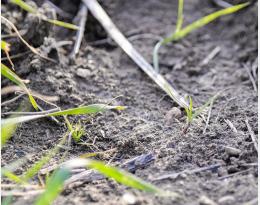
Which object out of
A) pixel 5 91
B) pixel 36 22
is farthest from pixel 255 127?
pixel 36 22

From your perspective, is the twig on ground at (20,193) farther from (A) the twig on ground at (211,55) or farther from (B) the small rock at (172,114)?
(A) the twig on ground at (211,55)

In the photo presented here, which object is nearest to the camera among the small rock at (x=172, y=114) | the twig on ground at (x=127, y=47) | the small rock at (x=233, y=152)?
the small rock at (x=233, y=152)

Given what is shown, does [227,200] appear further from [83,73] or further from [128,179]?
[83,73]

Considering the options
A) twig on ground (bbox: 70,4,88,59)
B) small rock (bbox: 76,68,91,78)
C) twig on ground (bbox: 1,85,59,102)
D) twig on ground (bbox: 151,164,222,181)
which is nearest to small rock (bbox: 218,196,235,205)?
twig on ground (bbox: 151,164,222,181)

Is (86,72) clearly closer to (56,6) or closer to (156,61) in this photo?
(156,61)

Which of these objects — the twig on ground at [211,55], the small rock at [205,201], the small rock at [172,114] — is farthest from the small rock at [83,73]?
the small rock at [205,201]

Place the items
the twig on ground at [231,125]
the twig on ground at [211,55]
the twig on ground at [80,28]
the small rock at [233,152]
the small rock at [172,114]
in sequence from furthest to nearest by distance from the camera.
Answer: the twig on ground at [211,55] → the twig on ground at [80,28] → the small rock at [172,114] → the twig on ground at [231,125] → the small rock at [233,152]

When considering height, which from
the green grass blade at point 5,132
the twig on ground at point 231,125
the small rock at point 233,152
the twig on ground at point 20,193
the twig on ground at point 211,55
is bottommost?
the small rock at point 233,152

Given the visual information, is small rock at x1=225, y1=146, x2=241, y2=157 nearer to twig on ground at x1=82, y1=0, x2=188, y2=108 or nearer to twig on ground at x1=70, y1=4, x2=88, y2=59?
twig on ground at x1=82, y1=0, x2=188, y2=108
